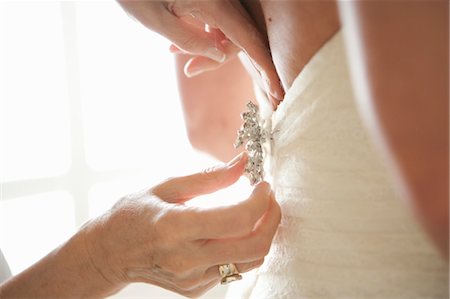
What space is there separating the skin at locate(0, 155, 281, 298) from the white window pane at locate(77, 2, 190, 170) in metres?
1.13

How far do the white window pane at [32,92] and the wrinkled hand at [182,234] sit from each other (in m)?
1.06

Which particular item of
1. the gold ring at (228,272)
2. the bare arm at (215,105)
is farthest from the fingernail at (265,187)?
the bare arm at (215,105)

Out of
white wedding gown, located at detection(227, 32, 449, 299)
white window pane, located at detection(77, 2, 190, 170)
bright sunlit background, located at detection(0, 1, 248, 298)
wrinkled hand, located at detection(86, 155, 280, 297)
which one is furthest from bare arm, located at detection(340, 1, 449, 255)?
white window pane, located at detection(77, 2, 190, 170)

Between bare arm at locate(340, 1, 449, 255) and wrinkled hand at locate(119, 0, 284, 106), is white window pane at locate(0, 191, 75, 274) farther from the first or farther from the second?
bare arm at locate(340, 1, 449, 255)

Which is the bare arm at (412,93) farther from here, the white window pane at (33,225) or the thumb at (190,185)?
the white window pane at (33,225)

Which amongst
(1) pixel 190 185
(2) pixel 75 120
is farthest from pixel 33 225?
(1) pixel 190 185

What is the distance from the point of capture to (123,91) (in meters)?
1.90

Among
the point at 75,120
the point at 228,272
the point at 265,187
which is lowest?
the point at 75,120

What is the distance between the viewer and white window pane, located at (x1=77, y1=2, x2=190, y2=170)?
1.80 m

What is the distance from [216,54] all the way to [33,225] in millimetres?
1254

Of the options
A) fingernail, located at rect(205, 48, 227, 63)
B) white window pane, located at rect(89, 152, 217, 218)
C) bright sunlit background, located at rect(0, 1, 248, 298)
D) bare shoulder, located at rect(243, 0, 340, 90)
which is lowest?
white window pane, located at rect(89, 152, 217, 218)

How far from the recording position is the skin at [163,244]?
57 centimetres

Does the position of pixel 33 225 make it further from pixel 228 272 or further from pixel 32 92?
pixel 228 272

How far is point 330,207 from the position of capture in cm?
54
